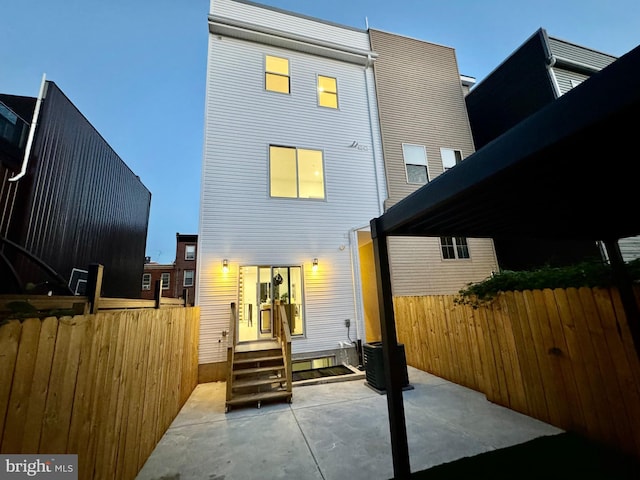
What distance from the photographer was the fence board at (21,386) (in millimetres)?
1401

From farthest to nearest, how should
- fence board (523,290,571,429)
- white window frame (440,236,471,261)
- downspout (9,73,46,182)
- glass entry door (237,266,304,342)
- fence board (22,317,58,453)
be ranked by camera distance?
white window frame (440,236,471,261), glass entry door (237,266,304,342), downspout (9,73,46,182), fence board (523,290,571,429), fence board (22,317,58,453)

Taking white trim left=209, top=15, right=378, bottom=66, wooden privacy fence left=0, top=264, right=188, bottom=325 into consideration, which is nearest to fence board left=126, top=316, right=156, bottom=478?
wooden privacy fence left=0, top=264, right=188, bottom=325

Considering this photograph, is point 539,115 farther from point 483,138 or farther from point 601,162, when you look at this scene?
point 483,138

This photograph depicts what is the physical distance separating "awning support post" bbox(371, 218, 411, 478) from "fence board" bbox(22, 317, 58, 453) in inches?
86.2

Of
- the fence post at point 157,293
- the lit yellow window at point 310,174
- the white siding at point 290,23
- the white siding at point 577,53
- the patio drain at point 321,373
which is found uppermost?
the white siding at point 290,23

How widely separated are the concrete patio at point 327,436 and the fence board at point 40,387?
1.61 metres

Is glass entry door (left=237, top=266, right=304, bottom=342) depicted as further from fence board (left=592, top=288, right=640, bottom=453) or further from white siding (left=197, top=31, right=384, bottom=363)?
fence board (left=592, top=288, right=640, bottom=453)

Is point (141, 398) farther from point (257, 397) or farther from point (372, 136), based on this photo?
point (372, 136)

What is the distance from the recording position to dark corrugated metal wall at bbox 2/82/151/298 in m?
4.08

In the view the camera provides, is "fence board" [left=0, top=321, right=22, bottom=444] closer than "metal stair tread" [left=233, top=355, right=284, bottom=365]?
Yes

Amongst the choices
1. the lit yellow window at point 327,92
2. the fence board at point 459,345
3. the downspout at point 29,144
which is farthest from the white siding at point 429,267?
the downspout at point 29,144

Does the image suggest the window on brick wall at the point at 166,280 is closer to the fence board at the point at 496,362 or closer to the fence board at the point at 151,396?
the fence board at the point at 151,396

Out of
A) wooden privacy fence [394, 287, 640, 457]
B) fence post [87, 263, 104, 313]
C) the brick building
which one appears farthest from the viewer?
the brick building

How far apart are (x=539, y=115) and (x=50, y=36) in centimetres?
6888
